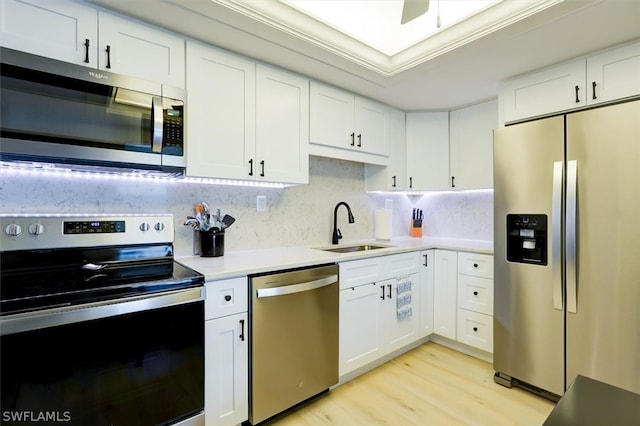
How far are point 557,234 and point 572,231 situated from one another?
0.07 m

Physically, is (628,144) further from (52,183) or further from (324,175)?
(52,183)

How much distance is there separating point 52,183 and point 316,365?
182cm

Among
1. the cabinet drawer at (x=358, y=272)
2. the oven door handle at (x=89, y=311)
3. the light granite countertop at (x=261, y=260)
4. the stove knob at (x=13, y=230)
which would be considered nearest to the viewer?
the oven door handle at (x=89, y=311)

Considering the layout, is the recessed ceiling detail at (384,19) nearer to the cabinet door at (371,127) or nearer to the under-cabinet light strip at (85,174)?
the cabinet door at (371,127)

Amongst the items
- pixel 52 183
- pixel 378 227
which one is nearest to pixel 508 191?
pixel 378 227

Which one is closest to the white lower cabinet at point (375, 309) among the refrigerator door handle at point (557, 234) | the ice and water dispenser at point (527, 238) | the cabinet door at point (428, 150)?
the ice and water dispenser at point (527, 238)

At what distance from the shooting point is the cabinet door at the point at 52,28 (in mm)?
1321

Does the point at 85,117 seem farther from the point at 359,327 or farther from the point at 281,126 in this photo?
the point at 359,327

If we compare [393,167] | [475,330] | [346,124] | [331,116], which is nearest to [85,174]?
[331,116]

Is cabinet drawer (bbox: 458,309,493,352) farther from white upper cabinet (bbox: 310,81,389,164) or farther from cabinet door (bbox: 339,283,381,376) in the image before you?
white upper cabinet (bbox: 310,81,389,164)

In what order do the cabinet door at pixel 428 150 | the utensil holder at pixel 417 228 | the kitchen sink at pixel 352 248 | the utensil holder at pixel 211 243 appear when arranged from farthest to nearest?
the utensil holder at pixel 417 228
the cabinet door at pixel 428 150
the kitchen sink at pixel 352 248
the utensil holder at pixel 211 243

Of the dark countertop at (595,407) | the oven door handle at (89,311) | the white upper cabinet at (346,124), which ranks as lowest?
the dark countertop at (595,407)

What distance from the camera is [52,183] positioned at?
1.64 metres

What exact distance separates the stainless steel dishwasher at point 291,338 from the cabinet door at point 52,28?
54.6 inches
